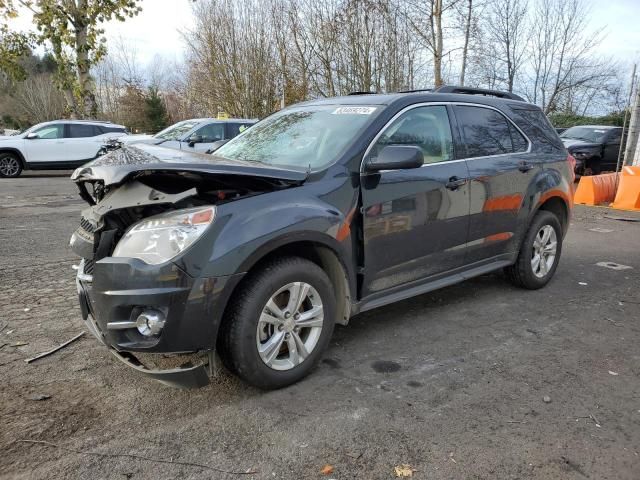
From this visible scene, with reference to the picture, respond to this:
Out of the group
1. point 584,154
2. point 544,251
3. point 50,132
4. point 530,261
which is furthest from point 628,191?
point 50,132

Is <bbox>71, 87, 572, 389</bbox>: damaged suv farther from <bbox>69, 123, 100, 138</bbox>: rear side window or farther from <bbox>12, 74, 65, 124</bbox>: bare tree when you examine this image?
<bbox>12, 74, 65, 124</bbox>: bare tree

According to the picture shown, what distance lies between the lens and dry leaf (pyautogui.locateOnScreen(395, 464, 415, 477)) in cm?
242

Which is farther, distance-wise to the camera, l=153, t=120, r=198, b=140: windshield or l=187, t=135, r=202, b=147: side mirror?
l=153, t=120, r=198, b=140: windshield

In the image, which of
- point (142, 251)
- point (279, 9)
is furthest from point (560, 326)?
point (279, 9)

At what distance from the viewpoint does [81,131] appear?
16484mm

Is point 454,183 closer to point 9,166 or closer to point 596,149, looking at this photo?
point 596,149

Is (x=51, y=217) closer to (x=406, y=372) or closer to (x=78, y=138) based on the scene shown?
(x=406, y=372)

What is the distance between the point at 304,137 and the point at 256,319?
1598mm

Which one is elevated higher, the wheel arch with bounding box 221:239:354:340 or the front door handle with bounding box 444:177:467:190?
the front door handle with bounding box 444:177:467:190

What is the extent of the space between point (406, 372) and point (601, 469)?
48.9 inches

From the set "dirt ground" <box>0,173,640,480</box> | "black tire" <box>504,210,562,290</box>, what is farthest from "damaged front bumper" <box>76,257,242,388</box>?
"black tire" <box>504,210,562,290</box>

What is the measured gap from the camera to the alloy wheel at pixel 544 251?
5.10m

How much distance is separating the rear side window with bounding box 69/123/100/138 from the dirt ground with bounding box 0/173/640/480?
13.2 m

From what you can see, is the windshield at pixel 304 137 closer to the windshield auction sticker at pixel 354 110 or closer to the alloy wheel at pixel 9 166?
the windshield auction sticker at pixel 354 110
